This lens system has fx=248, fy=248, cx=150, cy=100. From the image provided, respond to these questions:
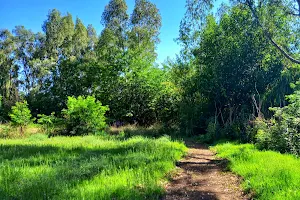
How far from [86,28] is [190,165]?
108 feet

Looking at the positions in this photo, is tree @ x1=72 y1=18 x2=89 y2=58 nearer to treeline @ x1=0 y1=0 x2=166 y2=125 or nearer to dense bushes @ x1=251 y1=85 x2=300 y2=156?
treeline @ x1=0 y1=0 x2=166 y2=125

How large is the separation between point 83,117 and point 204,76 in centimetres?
831

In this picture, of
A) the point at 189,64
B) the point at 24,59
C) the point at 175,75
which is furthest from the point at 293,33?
the point at 24,59

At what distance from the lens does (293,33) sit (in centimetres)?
1434

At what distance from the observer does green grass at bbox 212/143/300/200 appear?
432 centimetres

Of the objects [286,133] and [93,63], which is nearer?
[286,133]

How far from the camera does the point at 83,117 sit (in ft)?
47.3

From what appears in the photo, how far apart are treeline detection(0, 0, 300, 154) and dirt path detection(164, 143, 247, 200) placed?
99.5 inches

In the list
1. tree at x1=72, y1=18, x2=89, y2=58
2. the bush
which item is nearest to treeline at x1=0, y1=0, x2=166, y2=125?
tree at x1=72, y1=18, x2=89, y2=58

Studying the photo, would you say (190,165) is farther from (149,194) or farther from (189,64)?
(189,64)

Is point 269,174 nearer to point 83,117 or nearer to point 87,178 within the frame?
point 87,178

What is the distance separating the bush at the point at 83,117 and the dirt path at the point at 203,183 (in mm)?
7722

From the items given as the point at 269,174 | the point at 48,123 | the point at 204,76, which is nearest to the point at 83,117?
the point at 48,123

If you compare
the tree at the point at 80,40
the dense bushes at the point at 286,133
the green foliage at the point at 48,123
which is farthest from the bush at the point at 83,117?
the tree at the point at 80,40
